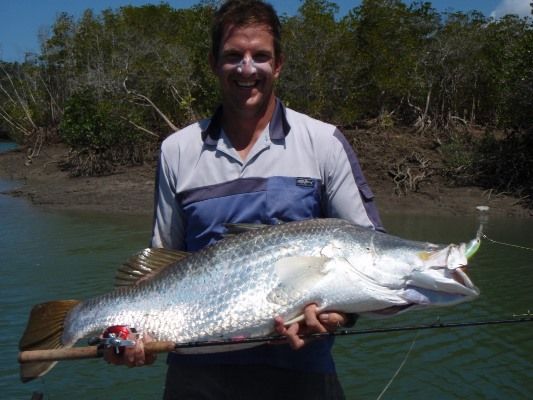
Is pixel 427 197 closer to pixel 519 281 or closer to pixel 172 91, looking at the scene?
pixel 519 281

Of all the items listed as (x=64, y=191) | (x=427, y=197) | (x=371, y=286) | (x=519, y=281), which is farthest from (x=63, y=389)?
(x=64, y=191)

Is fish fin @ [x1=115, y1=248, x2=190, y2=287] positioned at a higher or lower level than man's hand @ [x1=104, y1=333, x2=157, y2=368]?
higher

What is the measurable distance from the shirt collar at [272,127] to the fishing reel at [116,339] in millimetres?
857

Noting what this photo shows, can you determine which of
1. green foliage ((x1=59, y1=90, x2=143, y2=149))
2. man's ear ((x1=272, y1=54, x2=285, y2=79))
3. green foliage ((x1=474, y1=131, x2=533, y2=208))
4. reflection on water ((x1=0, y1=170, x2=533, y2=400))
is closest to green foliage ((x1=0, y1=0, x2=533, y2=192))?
green foliage ((x1=59, y1=90, x2=143, y2=149))

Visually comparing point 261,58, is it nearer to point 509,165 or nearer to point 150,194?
point 150,194

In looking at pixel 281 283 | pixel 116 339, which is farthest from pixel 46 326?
pixel 281 283

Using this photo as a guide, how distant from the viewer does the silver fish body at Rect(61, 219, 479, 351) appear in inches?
98.7

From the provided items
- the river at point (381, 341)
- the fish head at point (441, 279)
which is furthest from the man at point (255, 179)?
the river at point (381, 341)

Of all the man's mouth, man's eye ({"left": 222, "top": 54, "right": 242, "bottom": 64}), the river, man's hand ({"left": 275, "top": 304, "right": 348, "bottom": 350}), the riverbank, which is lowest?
the river

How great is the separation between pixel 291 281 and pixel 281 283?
5cm

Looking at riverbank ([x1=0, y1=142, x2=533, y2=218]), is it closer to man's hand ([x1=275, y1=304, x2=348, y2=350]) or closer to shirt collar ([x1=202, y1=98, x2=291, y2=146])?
shirt collar ([x1=202, y1=98, x2=291, y2=146])

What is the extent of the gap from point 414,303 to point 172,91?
69.0 ft

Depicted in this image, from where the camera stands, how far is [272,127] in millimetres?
2754

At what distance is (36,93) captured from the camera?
116 feet
